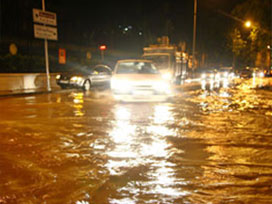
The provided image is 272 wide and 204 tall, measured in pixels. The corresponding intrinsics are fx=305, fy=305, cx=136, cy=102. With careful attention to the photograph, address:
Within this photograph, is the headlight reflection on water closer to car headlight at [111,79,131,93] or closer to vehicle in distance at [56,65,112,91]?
car headlight at [111,79,131,93]

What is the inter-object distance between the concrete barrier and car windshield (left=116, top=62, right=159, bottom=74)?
327 inches

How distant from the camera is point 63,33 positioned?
1459 inches

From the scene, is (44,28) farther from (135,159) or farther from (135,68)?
(135,159)

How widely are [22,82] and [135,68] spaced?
919 cm

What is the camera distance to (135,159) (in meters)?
5.18

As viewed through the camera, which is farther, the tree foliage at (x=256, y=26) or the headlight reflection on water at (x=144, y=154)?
the tree foliage at (x=256, y=26)

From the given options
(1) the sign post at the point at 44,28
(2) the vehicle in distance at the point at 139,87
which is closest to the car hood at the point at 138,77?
(2) the vehicle in distance at the point at 139,87

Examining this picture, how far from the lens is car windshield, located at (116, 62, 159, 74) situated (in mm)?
13461

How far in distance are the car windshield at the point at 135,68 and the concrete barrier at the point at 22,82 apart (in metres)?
8.30

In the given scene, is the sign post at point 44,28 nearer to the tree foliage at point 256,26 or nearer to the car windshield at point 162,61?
the car windshield at point 162,61

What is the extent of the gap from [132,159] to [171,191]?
142 centimetres

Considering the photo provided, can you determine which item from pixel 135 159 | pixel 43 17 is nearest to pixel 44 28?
pixel 43 17

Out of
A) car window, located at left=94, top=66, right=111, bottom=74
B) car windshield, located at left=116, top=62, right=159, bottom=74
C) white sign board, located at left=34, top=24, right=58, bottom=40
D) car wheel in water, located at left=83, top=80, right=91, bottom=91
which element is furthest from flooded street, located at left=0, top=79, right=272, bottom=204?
car window, located at left=94, top=66, right=111, bottom=74

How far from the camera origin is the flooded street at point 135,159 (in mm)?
3811
